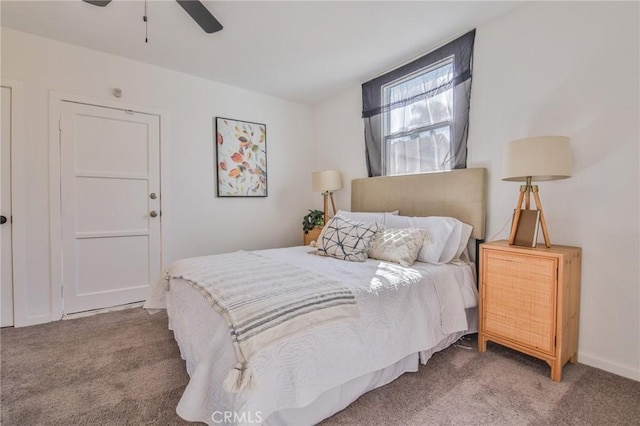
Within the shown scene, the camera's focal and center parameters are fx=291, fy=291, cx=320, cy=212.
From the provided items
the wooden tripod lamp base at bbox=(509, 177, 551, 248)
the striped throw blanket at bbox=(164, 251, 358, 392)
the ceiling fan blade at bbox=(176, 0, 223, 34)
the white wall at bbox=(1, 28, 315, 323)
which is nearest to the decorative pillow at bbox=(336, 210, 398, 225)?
the wooden tripod lamp base at bbox=(509, 177, 551, 248)

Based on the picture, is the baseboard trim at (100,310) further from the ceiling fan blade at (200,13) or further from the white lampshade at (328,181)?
the ceiling fan blade at (200,13)

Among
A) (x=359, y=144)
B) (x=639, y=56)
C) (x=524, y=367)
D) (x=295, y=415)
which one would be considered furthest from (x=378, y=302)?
(x=359, y=144)

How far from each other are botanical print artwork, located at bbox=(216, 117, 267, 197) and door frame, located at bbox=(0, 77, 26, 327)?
1.71 metres

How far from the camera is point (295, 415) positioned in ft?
4.25

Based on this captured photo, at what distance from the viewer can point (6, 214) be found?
2525 millimetres

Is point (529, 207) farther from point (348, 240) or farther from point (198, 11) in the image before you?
point (198, 11)

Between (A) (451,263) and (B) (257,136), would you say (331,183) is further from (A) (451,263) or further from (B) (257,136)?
(A) (451,263)

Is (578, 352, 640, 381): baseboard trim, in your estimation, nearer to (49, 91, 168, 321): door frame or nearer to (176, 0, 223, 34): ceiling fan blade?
(176, 0, 223, 34): ceiling fan blade

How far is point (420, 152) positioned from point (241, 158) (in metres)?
2.18

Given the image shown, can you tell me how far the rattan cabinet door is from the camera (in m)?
1.77

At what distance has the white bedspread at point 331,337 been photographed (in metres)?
1.19

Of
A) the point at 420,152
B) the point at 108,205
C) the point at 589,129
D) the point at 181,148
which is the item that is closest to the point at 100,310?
the point at 108,205

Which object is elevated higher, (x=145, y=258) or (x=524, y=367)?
(x=145, y=258)

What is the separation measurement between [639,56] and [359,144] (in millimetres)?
2372
